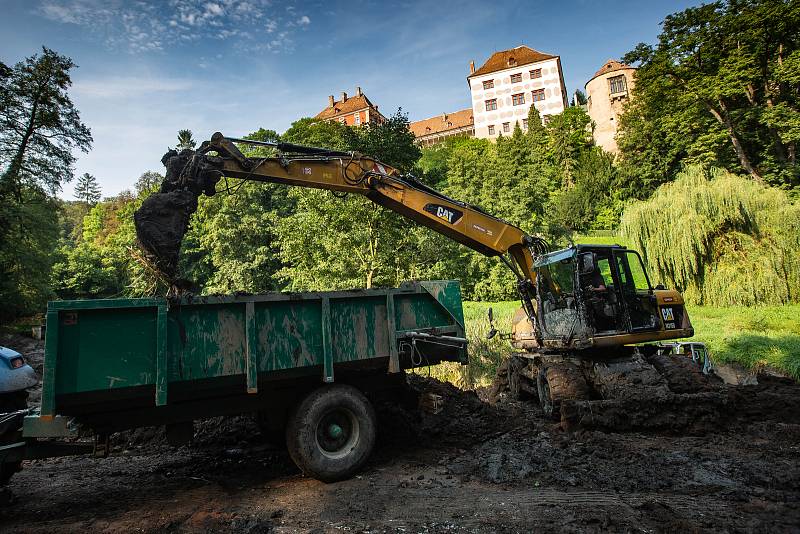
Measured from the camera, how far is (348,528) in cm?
378

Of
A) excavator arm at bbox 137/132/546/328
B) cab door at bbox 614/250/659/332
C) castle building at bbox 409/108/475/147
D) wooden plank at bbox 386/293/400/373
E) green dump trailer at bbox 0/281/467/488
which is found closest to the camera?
green dump trailer at bbox 0/281/467/488

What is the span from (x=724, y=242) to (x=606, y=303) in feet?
43.9

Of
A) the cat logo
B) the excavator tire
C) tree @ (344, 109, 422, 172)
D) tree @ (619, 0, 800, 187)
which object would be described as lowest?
the excavator tire

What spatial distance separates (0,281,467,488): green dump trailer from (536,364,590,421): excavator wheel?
2228 millimetres

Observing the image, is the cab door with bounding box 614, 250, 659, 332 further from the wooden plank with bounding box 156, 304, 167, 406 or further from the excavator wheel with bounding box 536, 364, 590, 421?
the wooden plank with bounding box 156, 304, 167, 406

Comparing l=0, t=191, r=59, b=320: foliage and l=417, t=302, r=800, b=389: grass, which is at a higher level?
l=0, t=191, r=59, b=320: foliage

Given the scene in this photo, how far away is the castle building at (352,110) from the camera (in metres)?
69.5

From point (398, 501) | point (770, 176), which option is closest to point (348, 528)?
point (398, 501)

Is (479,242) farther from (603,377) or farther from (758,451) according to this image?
(758,451)

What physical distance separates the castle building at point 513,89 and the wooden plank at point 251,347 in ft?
195

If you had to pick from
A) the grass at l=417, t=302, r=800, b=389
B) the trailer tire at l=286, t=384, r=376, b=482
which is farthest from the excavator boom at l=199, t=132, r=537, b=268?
the grass at l=417, t=302, r=800, b=389

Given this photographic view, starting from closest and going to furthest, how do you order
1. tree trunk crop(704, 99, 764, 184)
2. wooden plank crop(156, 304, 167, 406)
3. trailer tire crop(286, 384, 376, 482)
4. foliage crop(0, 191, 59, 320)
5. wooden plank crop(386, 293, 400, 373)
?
wooden plank crop(156, 304, 167, 406), trailer tire crop(286, 384, 376, 482), wooden plank crop(386, 293, 400, 373), foliage crop(0, 191, 59, 320), tree trunk crop(704, 99, 764, 184)

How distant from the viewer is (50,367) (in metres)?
3.76

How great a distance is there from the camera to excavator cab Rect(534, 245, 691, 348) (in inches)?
292
